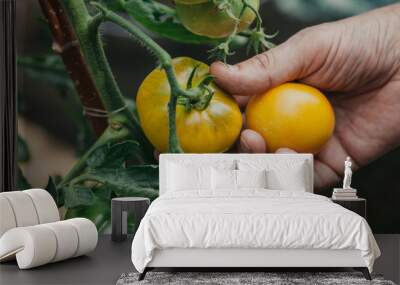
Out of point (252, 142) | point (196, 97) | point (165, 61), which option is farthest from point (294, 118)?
point (165, 61)

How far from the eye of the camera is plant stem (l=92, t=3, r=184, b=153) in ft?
21.6

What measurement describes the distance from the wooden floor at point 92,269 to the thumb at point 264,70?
6.10ft

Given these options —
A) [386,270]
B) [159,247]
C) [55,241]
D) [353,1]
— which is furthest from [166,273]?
[353,1]

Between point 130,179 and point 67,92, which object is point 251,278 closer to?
point 130,179

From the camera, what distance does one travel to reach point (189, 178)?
6156 mm

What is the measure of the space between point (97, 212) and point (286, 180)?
1.97m

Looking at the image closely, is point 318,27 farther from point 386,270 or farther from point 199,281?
point 199,281

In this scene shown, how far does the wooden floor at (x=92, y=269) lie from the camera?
4.75m

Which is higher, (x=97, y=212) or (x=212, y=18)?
(x=212, y=18)

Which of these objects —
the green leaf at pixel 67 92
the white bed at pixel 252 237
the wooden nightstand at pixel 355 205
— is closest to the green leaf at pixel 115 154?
the green leaf at pixel 67 92

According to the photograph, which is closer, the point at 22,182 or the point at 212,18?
the point at 212,18

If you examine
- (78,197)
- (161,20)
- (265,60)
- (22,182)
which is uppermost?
(161,20)

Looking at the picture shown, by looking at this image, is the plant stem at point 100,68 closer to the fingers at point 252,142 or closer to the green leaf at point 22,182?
the fingers at point 252,142

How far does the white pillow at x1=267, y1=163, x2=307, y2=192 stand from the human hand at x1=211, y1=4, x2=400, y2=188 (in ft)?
1.66
